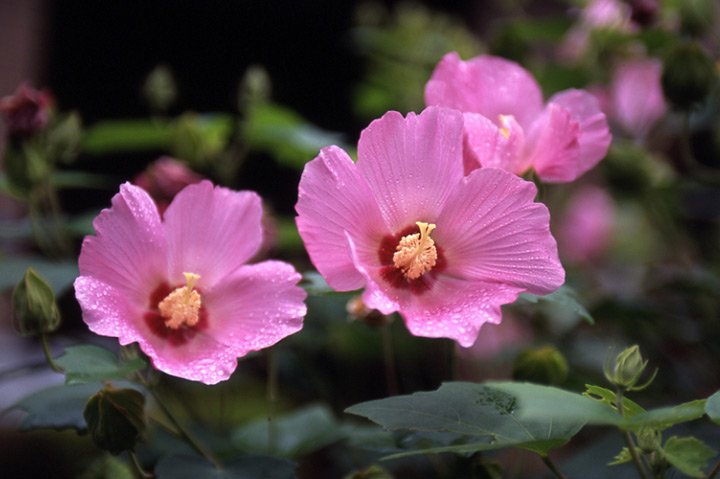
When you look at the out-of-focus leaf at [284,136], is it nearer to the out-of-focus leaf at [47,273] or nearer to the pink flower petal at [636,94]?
the out-of-focus leaf at [47,273]

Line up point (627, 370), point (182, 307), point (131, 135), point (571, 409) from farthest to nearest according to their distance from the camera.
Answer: point (131, 135) → point (182, 307) → point (627, 370) → point (571, 409)

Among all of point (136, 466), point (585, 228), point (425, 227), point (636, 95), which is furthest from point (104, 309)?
point (585, 228)

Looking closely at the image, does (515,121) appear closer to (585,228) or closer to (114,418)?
(114,418)

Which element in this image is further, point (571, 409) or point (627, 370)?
point (627, 370)

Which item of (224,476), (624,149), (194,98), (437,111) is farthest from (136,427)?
(194,98)

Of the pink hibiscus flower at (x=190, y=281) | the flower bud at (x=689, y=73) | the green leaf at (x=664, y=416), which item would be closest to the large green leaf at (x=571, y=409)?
the green leaf at (x=664, y=416)

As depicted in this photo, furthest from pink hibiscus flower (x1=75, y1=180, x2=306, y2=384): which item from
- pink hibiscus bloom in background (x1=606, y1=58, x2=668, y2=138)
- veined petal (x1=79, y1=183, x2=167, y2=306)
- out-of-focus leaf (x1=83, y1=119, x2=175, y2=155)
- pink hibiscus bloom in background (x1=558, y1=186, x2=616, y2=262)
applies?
pink hibiscus bloom in background (x1=558, y1=186, x2=616, y2=262)
